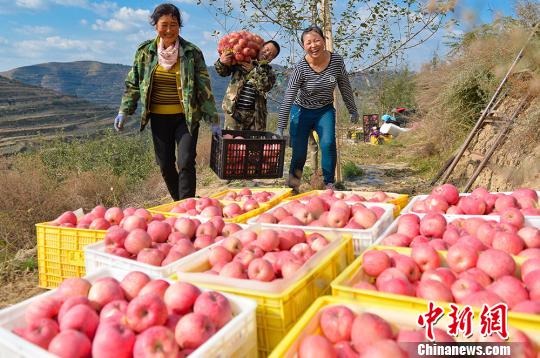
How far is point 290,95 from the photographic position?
16.9 feet

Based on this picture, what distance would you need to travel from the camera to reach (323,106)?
5230 mm

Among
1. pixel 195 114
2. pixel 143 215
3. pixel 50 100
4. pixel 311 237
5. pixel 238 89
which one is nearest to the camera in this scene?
pixel 311 237

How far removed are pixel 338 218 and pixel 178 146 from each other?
7.52 ft

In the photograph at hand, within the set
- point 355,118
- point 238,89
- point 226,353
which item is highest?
point 238,89

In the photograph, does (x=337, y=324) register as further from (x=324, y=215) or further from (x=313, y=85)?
(x=313, y=85)

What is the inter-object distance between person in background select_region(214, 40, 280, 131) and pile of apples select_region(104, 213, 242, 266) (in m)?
3.23

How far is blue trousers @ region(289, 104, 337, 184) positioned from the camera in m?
5.19

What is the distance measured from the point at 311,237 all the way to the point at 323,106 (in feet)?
9.72

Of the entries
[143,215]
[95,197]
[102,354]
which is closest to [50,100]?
[95,197]

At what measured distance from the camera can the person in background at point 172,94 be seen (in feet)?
14.8

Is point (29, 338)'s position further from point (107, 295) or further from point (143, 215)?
point (143, 215)

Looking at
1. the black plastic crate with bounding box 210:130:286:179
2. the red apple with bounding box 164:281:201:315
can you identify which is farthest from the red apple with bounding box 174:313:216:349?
the black plastic crate with bounding box 210:130:286:179

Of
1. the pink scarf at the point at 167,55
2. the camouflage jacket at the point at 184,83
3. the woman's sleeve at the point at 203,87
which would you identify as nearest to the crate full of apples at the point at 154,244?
the camouflage jacket at the point at 184,83

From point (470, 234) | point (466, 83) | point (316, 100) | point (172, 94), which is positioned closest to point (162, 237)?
point (470, 234)
